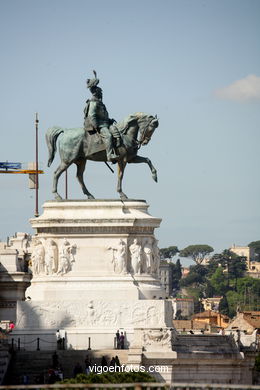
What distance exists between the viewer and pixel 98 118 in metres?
79.3

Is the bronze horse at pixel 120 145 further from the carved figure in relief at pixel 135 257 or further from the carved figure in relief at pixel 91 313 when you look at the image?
the carved figure in relief at pixel 91 313

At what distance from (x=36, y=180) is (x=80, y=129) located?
43172 mm

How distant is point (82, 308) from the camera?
77.2m

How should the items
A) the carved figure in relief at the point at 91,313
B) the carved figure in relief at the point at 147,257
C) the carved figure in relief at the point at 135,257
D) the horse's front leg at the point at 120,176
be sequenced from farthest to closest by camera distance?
the horse's front leg at the point at 120,176 < the carved figure in relief at the point at 147,257 < the carved figure in relief at the point at 135,257 < the carved figure in relief at the point at 91,313

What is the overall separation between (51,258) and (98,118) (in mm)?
6371

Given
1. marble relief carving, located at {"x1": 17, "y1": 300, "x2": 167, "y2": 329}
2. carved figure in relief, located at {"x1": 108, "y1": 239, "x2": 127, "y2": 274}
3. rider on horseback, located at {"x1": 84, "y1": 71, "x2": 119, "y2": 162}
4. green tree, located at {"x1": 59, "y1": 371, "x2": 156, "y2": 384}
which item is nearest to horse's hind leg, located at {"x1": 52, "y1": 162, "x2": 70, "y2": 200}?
rider on horseback, located at {"x1": 84, "y1": 71, "x2": 119, "y2": 162}

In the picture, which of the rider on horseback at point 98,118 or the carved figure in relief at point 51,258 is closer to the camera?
the carved figure in relief at point 51,258

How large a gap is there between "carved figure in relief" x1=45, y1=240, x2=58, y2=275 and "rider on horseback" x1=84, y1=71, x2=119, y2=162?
4.45 metres

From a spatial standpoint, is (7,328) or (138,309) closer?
(138,309)

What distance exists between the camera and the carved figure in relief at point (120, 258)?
78.0 meters

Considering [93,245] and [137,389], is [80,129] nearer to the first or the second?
[93,245]

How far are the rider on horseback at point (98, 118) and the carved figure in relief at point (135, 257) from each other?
12.8 feet

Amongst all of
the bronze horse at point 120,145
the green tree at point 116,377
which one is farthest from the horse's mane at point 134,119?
the green tree at point 116,377

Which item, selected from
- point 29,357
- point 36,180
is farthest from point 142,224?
point 36,180
